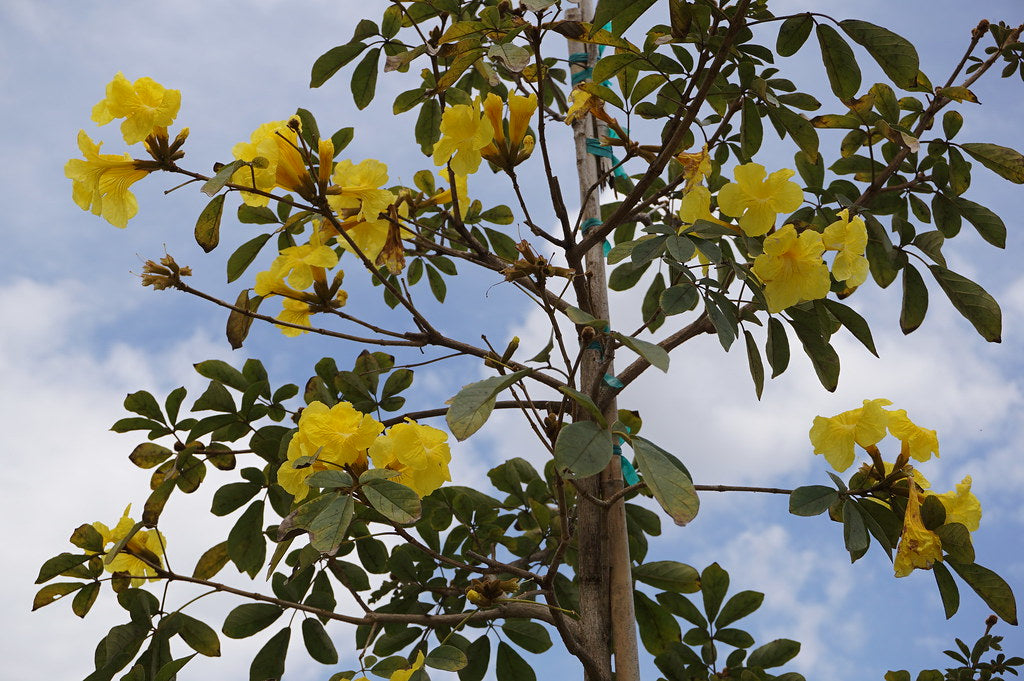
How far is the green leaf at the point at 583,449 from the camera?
39.7 inches

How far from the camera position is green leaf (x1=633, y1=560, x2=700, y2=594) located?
176cm

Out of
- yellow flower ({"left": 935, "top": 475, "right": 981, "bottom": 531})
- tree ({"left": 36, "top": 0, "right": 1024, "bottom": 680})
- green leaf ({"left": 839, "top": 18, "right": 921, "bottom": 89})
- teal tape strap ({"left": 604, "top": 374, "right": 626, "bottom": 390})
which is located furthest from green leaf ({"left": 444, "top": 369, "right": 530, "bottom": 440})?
yellow flower ({"left": 935, "top": 475, "right": 981, "bottom": 531})

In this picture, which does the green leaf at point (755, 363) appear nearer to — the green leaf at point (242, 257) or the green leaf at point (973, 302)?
the green leaf at point (973, 302)

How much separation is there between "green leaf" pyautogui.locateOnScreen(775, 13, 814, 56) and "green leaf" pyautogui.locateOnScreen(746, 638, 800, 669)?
1.17 metres

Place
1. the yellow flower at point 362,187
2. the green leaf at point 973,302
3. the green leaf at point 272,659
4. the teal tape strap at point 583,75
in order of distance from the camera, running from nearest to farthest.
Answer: the yellow flower at point 362,187
the green leaf at point 973,302
the green leaf at point 272,659
the teal tape strap at point 583,75

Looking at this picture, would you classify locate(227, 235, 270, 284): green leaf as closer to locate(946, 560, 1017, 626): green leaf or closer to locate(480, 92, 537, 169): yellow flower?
locate(480, 92, 537, 169): yellow flower

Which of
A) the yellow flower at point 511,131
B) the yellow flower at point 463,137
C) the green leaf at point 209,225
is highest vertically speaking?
the yellow flower at point 511,131

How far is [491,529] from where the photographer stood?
72.9 inches

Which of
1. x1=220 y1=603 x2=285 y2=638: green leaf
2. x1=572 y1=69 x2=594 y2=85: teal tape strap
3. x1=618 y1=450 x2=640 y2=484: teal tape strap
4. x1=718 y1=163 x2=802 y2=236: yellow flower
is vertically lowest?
x1=220 y1=603 x2=285 y2=638: green leaf

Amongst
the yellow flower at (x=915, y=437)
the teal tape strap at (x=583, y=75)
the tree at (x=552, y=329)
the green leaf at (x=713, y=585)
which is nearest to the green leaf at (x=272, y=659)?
the tree at (x=552, y=329)

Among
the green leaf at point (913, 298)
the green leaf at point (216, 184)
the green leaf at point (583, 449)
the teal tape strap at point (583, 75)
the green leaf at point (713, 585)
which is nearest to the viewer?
the green leaf at point (583, 449)

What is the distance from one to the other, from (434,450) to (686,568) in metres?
0.77

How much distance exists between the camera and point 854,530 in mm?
1317

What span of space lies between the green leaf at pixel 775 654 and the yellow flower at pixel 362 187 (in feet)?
3.93
